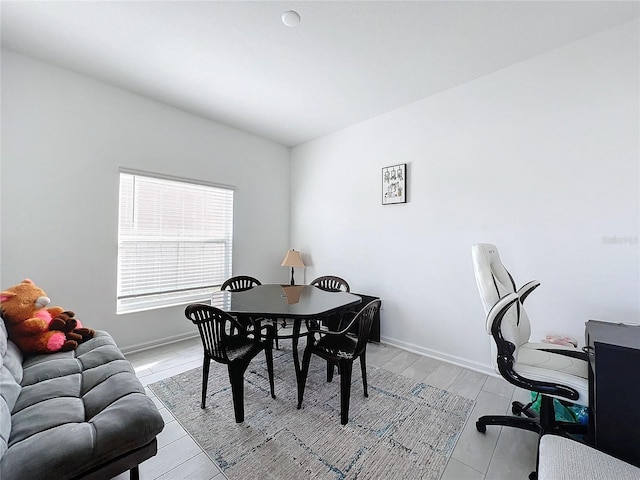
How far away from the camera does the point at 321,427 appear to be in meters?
1.78

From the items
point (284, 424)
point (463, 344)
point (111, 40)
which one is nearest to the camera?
point (284, 424)

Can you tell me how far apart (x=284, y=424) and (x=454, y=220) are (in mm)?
2402

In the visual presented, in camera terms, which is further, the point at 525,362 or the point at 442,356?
the point at 442,356

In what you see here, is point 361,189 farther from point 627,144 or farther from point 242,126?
point 627,144

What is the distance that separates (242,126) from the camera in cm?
378

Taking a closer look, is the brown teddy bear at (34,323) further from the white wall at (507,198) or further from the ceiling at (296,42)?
the white wall at (507,198)

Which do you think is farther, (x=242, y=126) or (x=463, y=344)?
(x=242, y=126)

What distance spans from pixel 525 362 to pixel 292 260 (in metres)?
3.07

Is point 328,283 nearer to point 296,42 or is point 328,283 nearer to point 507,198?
point 507,198

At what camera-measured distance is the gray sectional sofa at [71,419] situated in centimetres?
95

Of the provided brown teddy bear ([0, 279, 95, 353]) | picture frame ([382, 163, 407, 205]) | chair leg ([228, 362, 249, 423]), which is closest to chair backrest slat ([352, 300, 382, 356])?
chair leg ([228, 362, 249, 423])

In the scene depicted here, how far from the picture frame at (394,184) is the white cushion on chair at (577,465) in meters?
2.47

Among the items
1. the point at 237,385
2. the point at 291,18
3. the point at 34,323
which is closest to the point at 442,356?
the point at 237,385

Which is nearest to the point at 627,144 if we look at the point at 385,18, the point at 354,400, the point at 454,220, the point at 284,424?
the point at 454,220
